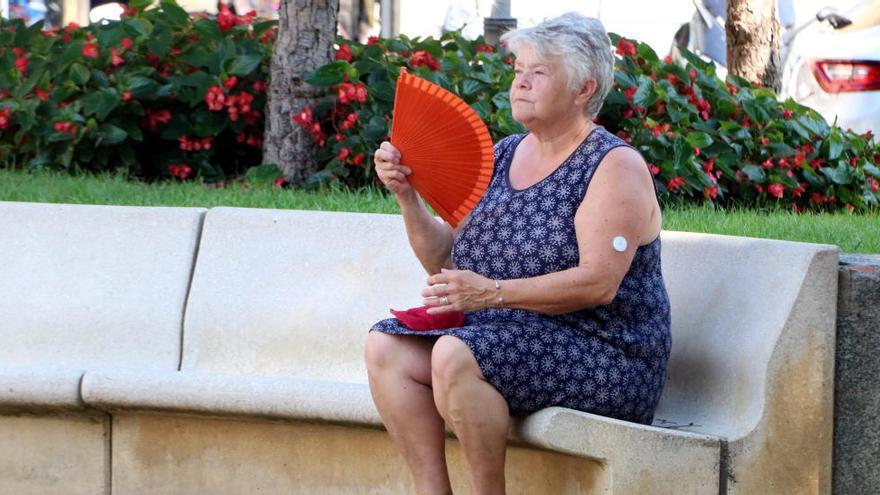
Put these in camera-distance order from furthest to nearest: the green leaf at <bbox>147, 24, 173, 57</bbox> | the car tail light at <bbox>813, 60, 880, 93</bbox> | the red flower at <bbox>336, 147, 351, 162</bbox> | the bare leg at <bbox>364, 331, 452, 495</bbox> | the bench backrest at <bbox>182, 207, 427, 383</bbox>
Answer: the car tail light at <bbox>813, 60, 880, 93</bbox> < the green leaf at <bbox>147, 24, 173, 57</bbox> < the red flower at <bbox>336, 147, 351, 162</bbox> < the bench backrest at <bbox>182, 207, 427, 383</bbox> < the bare leg at <bbox>364, 331, 452, 495</bbox>

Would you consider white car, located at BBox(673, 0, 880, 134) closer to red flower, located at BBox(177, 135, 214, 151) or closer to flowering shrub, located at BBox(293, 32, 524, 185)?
flowering shrub, located at BBox(293, 32, 524, 185)

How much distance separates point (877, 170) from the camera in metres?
7.08

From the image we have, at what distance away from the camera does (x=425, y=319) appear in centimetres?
370

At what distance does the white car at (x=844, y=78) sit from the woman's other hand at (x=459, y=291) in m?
5.32

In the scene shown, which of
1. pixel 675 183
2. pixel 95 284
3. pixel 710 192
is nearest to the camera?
pixel 95 284

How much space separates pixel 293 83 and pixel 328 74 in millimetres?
169

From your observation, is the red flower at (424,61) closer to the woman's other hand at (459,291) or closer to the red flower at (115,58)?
the red flower at (115,58)

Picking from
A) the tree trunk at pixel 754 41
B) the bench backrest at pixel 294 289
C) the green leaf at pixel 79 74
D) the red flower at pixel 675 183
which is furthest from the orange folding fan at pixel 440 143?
the tree trunk at pixel 754 41

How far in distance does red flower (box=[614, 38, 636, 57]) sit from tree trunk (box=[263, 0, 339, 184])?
1406 millimetres

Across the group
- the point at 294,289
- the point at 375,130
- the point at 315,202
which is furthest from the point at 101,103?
the point at 294,289

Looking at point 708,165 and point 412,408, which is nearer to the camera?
point 412,408

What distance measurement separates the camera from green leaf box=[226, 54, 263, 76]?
6859 mm

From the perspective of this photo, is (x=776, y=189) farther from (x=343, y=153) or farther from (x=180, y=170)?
(x=180, y=170)

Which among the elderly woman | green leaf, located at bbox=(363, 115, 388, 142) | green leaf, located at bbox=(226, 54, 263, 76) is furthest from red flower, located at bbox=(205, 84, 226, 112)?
the elderly woman
